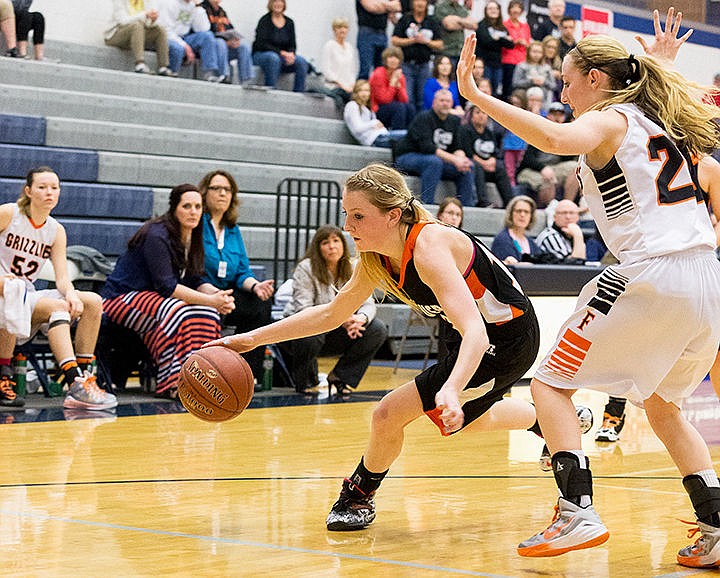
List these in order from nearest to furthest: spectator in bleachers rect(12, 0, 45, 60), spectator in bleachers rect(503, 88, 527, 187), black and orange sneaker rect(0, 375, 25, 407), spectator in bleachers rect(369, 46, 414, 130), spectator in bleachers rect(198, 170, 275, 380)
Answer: black and orange sneaker rect(0, 375, 25, 407) < spectator in bleachers rect(198, 170, 275, 380) < spectator in bleachers rect(12, 0, 45, 60) < spectator in bleachers rect(369, 46, 414, 130) < spectator in bleachers rect(503, 88, 527, 187)

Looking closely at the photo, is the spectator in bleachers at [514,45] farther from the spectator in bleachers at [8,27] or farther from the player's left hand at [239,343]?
the player's left hand at [239,343]

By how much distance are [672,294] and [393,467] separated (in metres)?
2.28

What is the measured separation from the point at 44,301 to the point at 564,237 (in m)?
4.96

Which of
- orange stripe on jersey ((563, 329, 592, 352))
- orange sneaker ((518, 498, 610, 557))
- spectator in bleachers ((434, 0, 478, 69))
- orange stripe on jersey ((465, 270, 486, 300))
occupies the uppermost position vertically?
spectator in bleachers ((434, 0, 478, 69))

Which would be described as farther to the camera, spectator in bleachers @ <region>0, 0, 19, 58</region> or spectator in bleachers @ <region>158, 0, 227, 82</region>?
spectator in bleachers @ <region>158, 0, 227, 82</region>

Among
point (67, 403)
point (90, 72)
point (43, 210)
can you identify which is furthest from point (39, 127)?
point (67, 403)

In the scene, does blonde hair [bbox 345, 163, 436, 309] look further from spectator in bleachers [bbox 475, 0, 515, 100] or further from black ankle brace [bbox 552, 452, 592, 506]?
spectator in bleachers [bbox 475, 0, 515, 100]

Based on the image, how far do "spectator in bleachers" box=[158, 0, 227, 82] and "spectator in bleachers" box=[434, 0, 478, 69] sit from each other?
113 inches

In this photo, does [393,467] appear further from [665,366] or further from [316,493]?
[665,366]

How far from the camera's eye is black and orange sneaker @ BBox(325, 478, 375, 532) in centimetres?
392

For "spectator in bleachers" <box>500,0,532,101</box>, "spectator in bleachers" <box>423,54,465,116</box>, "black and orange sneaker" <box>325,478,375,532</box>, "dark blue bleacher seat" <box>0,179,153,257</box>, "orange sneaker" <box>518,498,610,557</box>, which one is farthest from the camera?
"spectator in bleachers" <box>500,0,532,101</box>

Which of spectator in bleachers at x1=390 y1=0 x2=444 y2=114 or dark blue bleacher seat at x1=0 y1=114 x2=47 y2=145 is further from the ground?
spectator in bleachers at x1=390 y1=0 x2=444 y2=114

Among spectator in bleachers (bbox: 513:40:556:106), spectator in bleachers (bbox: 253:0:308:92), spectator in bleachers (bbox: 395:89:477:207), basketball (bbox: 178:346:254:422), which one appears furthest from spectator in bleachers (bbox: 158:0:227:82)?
basketball (bbox: 178:346:254:422)

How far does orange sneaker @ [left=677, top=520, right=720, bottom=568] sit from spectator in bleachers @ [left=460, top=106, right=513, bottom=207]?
30.9ft
